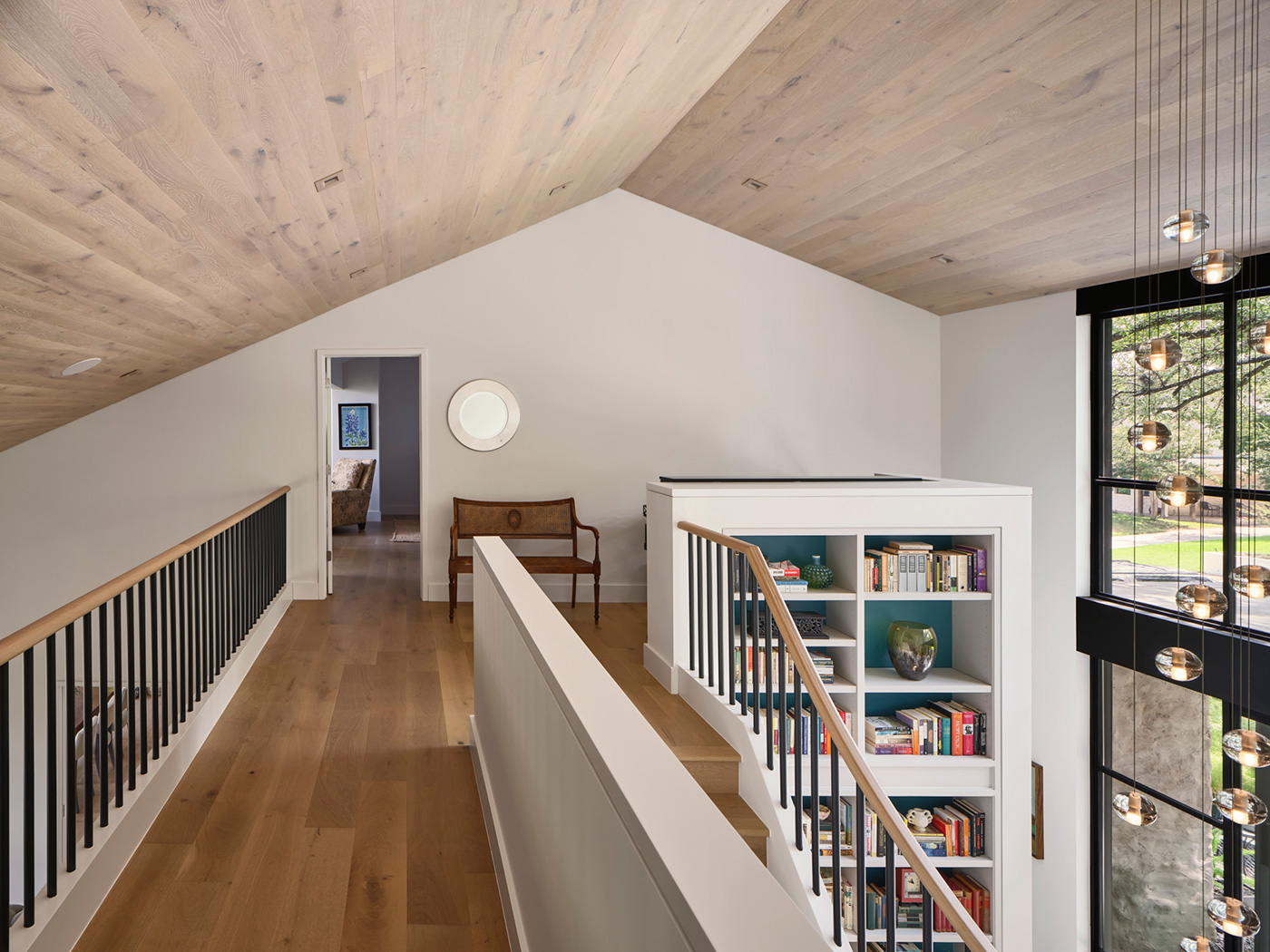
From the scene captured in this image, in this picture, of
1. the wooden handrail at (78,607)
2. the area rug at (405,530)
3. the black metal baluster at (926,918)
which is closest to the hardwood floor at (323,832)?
the wooden handrail at (78,607)

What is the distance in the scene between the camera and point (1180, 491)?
7.66ft

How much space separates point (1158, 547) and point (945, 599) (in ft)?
5.03

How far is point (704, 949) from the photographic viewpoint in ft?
2.51

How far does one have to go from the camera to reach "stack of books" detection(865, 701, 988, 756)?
174 inches

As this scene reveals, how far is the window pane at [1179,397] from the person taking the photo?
450cm

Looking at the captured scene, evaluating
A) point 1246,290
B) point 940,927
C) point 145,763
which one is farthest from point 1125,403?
point 145,763

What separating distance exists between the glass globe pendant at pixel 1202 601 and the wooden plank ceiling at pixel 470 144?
201 centimetres

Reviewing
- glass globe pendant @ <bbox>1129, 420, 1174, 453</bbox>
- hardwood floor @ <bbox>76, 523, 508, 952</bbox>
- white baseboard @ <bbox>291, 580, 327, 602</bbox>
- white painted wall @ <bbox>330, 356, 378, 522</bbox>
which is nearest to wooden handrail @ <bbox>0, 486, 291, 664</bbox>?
hardwood floor @ <bbox>76, 523, 508, 952</bbox>

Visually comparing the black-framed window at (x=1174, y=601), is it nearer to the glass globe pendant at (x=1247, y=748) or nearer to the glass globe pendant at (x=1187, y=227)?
the glass globe pendant at (x=1247, y=748)

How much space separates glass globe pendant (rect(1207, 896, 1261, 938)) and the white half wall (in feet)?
14.0

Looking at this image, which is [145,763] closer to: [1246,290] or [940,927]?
[940,927]

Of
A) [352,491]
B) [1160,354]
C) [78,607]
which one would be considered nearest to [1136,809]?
[1160,354]

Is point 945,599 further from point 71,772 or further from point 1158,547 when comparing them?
point 71,772

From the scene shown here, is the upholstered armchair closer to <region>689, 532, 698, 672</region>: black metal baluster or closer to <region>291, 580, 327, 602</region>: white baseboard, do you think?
<region>291, 580, 327, 602</region>: white baseboard
